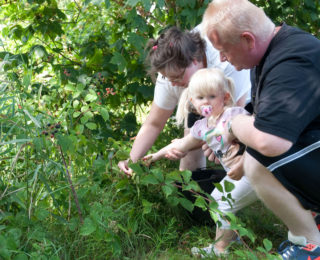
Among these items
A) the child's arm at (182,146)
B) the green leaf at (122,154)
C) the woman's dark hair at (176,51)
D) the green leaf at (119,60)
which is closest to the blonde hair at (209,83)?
the woman's dark hair at (176,51)

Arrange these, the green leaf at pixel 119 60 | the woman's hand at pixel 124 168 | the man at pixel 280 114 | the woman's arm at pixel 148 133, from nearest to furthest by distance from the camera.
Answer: the man at pixel 280 114
the woman's hand at pixel 124 168
the woman's arm at pixel 148 133
the green leaf at pixel 119 60

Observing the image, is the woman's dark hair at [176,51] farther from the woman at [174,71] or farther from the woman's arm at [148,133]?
the woman's arm at [148,133]

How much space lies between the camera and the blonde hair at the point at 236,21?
1879mm

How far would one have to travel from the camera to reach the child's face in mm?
2381

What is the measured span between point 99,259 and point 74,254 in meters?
0.12

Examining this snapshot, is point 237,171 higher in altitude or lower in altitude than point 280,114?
lower

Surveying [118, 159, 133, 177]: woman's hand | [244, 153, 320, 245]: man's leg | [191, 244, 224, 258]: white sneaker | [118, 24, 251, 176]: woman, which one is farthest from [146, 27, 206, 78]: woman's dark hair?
[191, 244, 224, 258]: white sneaker

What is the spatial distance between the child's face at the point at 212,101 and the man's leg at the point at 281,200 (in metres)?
0.39

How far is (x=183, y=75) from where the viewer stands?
8.30 feet

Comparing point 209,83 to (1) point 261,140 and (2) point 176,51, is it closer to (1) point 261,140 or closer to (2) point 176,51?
(2) point 176,51

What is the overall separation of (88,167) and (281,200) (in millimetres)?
1146

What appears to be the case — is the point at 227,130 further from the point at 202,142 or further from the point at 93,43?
the point at 93,43

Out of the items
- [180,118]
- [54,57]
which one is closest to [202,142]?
[180,118]

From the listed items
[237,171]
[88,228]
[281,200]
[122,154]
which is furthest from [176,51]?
[88,228]
